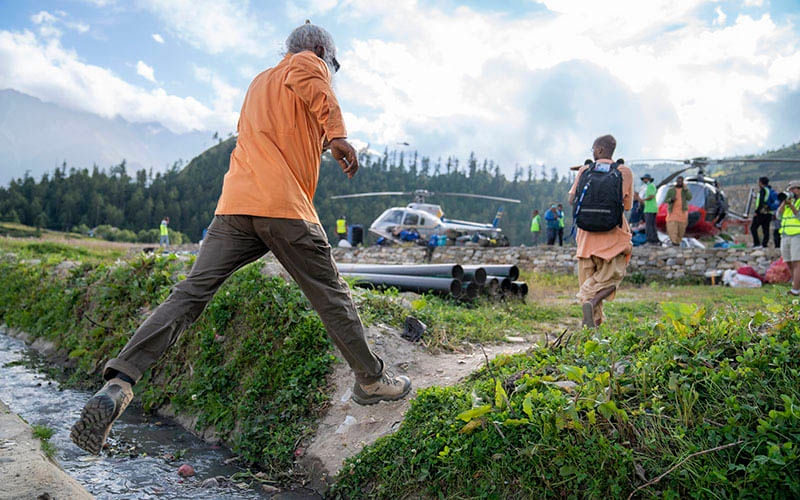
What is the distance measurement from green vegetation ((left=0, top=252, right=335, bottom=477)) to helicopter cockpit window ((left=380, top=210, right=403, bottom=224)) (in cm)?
2041

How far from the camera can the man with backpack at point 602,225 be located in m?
4.38

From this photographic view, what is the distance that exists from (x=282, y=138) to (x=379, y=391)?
5.01 feet

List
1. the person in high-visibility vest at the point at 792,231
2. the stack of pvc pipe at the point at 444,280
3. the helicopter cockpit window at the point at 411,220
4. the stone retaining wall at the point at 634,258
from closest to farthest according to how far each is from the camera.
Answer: the stack of pvc pipe at the point at 444,280, the person in high-visibility vest at the point at 792,231, the stone retaining wall at the point at 634,258, the helicopter cockpit window at the point at 411,220

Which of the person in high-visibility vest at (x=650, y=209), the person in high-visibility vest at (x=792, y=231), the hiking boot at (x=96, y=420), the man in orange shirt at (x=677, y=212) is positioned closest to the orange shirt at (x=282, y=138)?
the hiking boot at (x=96, y=420)

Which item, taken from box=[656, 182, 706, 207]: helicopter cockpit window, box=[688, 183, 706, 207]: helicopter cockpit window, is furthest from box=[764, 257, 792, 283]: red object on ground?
box=[688, 183, 706, 207]: helicopter cockpit window

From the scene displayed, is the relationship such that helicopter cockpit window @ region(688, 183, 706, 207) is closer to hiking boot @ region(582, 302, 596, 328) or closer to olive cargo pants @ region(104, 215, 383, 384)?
hiking boot @ region(582, 302, 596, 328)

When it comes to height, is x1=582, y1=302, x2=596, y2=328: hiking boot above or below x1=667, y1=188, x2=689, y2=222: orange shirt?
below

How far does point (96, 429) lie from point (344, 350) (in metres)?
1.18

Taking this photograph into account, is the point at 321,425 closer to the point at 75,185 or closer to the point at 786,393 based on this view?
the point at 786,393

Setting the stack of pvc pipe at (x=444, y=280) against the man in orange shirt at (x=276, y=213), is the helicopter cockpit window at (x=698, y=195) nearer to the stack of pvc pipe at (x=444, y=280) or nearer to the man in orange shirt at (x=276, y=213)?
the stack of pvc pipe at (x=444, y=280)

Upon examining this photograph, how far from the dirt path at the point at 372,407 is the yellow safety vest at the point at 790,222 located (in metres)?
6.28

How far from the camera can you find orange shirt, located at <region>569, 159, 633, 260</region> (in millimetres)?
4391

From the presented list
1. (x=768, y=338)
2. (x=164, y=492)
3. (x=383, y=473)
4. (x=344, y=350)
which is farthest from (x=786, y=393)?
(x=164, y=492)

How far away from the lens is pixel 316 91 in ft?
7.66
